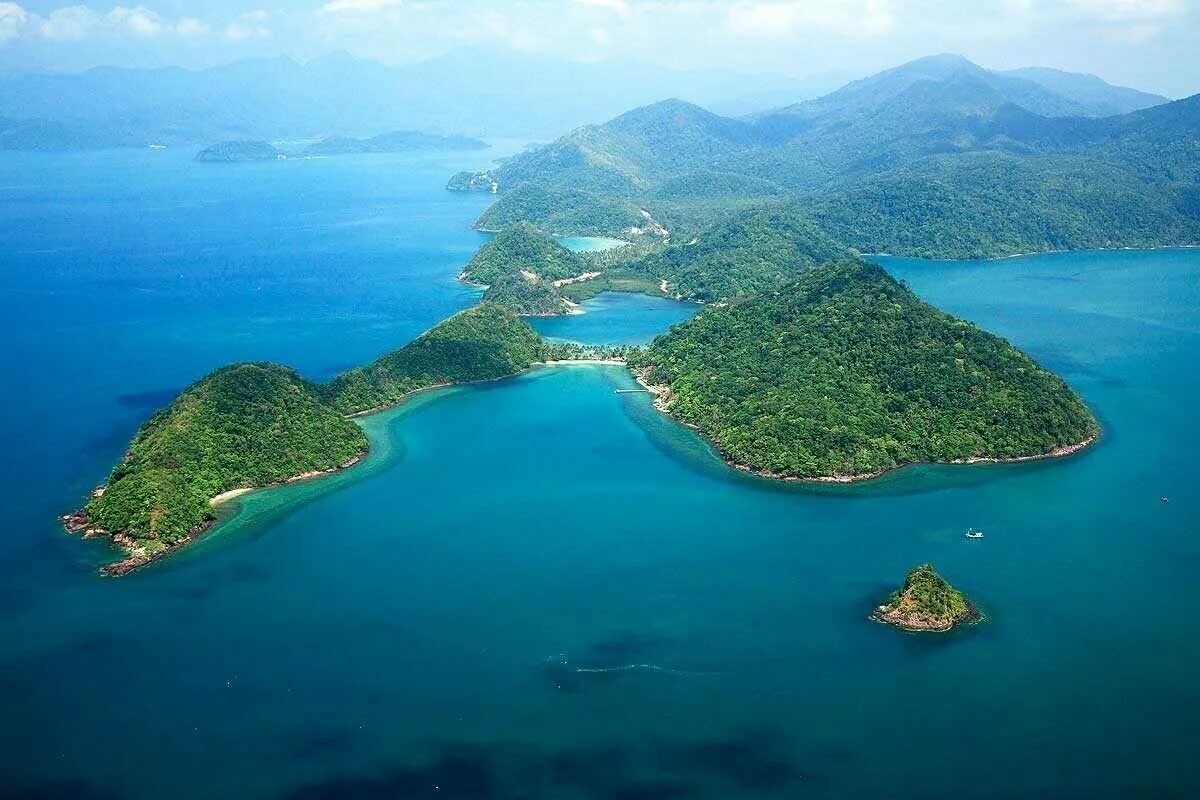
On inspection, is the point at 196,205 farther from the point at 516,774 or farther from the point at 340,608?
the point at 516,774

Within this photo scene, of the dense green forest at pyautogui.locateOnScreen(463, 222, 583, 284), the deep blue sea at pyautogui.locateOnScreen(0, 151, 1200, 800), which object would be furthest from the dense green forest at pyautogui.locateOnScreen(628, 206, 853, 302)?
the deep blue sea at pyautogui.locateOnScreen(0, 151, 1200, 800)

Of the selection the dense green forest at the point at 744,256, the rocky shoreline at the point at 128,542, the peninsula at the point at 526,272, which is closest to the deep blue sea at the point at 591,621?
the rocky shoreline at the point at 128,542

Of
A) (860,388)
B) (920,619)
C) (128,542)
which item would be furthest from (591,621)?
(860,388)

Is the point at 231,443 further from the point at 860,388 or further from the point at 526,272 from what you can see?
the point at 526,272

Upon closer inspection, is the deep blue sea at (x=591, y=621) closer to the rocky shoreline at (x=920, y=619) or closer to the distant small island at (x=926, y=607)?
the rocky shoreline at (x=920, y=619)

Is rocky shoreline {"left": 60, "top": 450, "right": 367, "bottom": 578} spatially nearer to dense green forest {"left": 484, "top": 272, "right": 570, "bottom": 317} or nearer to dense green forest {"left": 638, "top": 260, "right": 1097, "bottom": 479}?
dense green forest {"left": 638, "top": 260, "right": 1097, "bottom": 479}

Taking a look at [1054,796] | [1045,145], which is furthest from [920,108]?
[1054,796]
